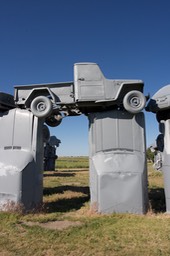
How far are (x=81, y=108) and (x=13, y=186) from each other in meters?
3.49

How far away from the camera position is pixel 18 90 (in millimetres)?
8875

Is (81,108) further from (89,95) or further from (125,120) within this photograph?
(125,120)

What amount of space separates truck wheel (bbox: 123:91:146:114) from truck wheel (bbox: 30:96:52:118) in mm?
2499

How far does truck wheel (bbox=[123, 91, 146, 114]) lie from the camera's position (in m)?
8.09

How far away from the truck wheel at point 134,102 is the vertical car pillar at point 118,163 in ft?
1.30

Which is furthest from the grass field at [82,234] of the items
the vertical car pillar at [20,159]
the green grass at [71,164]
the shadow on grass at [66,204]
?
the green grass at [71,164]

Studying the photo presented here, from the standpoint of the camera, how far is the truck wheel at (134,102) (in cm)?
809

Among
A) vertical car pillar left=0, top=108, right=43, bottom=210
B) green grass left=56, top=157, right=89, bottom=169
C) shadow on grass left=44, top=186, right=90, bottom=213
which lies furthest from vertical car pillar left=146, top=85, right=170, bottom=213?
green grass left=56, top=157, right=89, bottom=169

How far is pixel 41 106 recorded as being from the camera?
8.49 metres

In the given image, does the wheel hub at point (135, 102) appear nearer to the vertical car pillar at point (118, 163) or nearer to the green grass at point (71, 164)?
the vertical car pillar at point (118, 163)

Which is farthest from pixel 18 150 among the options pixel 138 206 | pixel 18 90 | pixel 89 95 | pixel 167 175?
pixel 167 175

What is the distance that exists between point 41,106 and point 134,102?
3085 mm

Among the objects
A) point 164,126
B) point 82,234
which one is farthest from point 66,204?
point 164,126

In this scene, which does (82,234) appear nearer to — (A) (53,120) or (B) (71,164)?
(A) (53,120)
